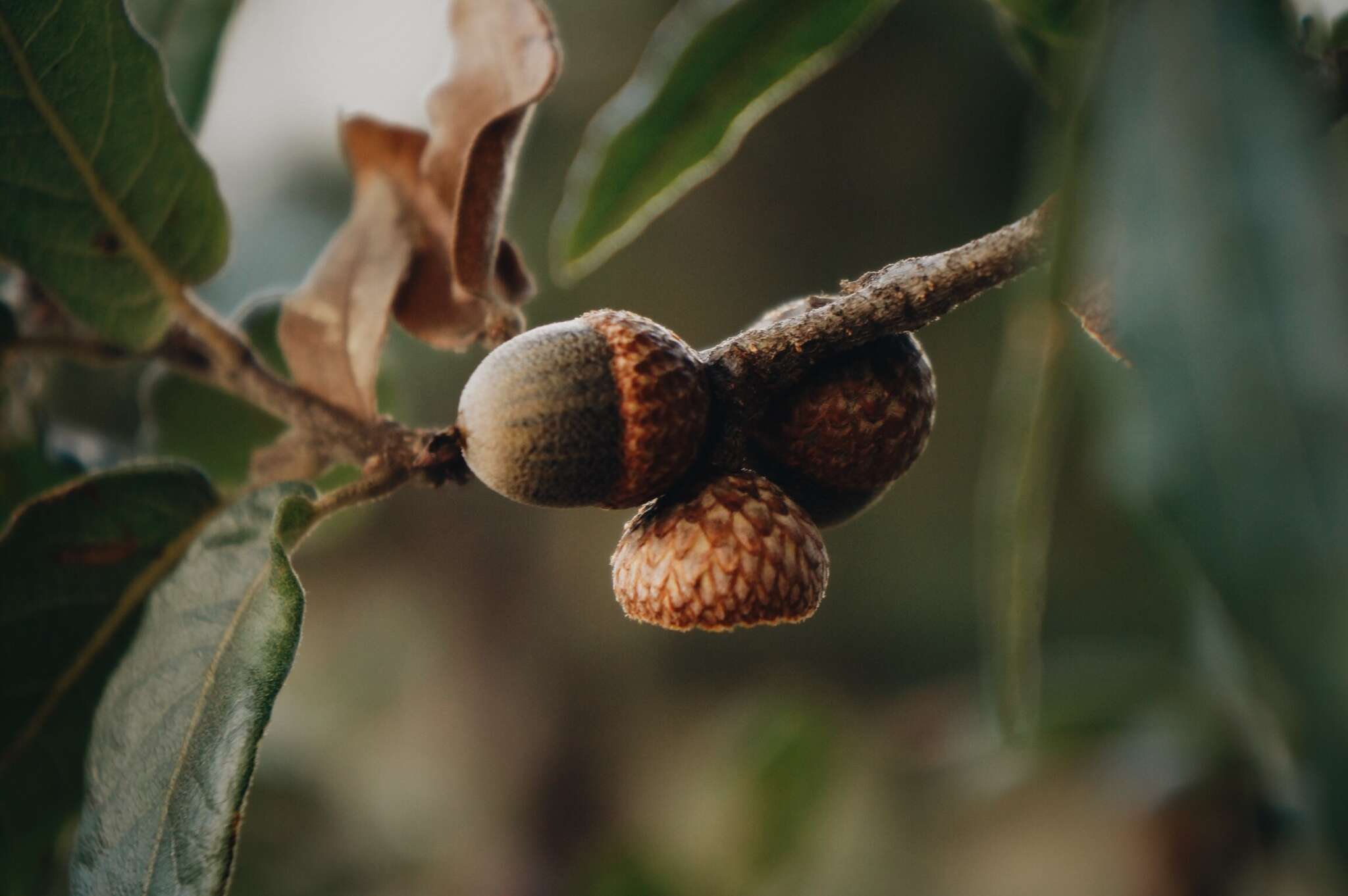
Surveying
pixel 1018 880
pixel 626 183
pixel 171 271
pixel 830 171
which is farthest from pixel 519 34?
pixel 830 171

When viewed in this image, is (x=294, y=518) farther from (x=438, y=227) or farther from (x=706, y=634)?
(x=706, y=634)

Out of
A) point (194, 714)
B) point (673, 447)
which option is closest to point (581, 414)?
point (673, 447)

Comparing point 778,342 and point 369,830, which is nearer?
point 778,342

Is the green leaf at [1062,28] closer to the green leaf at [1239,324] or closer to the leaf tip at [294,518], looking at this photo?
the green leaf at [1239,324]

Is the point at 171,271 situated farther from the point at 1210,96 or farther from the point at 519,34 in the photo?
the point at 1210,96

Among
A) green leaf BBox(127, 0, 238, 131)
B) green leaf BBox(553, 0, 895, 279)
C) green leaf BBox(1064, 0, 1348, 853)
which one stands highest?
green leaf BBox(127, 0, 238, 131)

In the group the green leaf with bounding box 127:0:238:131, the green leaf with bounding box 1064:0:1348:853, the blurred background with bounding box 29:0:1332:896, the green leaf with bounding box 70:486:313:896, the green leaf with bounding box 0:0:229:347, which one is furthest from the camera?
the blurred background with bounding box 29:0:1332:896

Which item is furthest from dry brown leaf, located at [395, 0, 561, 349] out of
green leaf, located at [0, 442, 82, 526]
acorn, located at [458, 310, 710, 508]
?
green leaf, located at [0, 442, 82, 526]

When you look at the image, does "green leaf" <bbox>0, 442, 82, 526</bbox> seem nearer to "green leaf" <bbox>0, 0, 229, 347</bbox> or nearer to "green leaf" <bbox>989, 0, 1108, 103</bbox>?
"green leaf" <bbox>0, 0, 229, 347</bbox>
